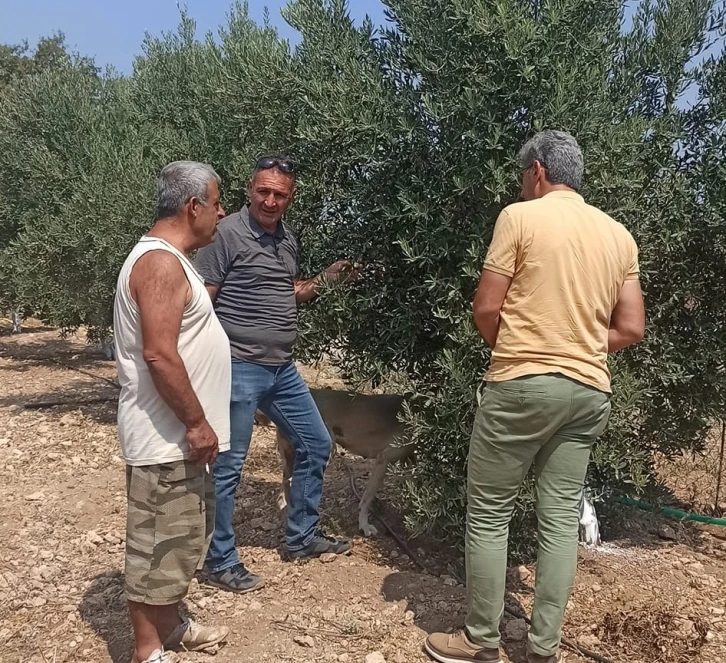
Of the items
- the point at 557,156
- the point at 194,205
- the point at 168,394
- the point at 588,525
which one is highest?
the point at 557,156

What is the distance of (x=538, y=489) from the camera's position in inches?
135

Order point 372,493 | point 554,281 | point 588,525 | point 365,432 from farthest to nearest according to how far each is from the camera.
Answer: point 365,432, point 372,493, point 588,525, point 554,281

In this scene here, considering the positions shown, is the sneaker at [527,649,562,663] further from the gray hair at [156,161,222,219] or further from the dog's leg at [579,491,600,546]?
the gray hair at [156,161,222,219]

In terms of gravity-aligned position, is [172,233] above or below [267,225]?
below

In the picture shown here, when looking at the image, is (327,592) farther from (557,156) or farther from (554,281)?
(557,156)

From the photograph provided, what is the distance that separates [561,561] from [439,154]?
7.88 feet

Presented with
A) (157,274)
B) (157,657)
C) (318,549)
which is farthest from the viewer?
(318,549)

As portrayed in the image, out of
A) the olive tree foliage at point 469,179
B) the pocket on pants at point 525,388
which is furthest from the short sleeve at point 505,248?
the olive tree foliage at point 469,179

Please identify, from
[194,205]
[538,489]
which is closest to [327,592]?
[538,489]

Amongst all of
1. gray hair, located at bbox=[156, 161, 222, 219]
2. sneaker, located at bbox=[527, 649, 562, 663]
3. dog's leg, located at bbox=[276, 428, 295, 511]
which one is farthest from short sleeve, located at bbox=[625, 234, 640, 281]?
dog's leg, located at bbox=[276, 428, 295, 511]

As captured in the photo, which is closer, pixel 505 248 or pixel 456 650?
pixel 505 248

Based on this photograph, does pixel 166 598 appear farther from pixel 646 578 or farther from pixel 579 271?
pixel 646 578

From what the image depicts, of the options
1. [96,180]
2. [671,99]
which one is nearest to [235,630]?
[671,99]

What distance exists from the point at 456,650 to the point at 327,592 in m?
1.12
